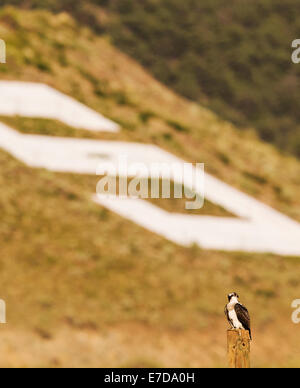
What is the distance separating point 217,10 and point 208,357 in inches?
465

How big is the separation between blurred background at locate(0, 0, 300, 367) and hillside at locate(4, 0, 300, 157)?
39 mm

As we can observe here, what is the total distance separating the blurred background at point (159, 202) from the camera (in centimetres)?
1084

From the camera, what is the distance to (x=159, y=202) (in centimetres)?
1338

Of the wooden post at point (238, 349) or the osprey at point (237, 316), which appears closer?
the wooden post at point (238, 349)

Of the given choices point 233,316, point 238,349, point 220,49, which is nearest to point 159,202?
point 220,49

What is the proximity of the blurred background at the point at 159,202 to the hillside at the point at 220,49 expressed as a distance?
4cm

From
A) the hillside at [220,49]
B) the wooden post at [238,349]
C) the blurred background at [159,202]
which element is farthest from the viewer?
the hillside at [220,49]

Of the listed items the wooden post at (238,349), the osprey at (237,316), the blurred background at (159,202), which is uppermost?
the blurred background at (159,202)

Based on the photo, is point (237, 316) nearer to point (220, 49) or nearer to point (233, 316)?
point (233, 316)

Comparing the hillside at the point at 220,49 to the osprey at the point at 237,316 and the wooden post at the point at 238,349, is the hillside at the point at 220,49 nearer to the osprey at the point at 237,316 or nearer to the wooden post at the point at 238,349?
the osprey at the point at 237,316

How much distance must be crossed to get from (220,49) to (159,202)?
22.3 ft

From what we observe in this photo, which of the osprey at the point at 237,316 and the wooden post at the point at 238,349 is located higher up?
the osprey at the point at 237,316

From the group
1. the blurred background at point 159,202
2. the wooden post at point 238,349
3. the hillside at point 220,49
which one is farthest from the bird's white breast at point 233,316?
the hillside at point 220,49

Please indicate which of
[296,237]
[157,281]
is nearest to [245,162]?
[296,237]
